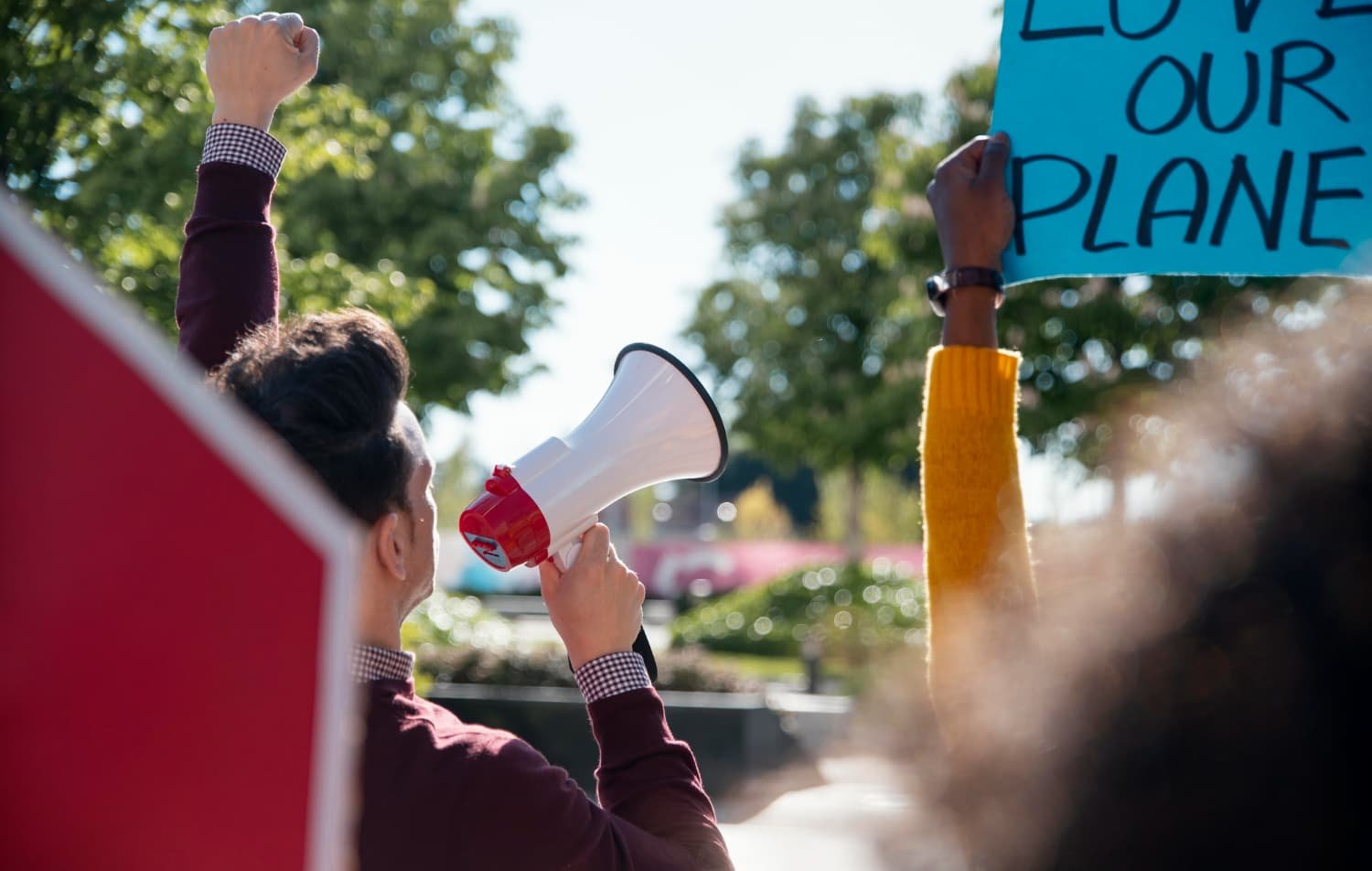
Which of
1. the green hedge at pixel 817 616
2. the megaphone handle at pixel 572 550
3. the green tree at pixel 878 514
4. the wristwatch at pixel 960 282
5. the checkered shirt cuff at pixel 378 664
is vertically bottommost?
the checkered shirt cuff at pixel 378 664

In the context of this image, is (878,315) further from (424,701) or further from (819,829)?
(424,701)

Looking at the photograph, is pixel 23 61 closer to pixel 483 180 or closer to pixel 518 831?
pixel 518 831

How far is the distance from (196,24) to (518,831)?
544 centimetres

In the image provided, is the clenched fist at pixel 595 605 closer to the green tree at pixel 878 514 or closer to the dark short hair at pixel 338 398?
the dark short hair at pixel 338 398

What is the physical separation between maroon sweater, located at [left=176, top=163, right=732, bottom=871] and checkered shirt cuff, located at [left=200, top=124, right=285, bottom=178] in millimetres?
909

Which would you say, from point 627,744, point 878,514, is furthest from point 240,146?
point 878,514

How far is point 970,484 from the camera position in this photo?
158cm

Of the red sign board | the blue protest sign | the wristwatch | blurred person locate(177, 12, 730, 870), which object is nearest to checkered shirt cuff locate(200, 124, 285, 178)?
blurred person locate(177, 12, 730, 870)

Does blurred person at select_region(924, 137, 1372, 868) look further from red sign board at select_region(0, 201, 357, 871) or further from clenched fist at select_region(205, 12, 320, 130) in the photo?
clenched fist at select_region(205, 12, 320, 130)

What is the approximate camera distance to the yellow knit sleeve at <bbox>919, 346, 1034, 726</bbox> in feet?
4.86

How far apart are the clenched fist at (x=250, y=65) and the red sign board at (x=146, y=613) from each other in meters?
1.44

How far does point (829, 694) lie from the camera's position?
1245cm

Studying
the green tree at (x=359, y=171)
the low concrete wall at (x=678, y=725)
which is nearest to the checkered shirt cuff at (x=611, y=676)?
the green tree at (x=359, y=171)

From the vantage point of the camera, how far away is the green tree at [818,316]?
20.5 meters
